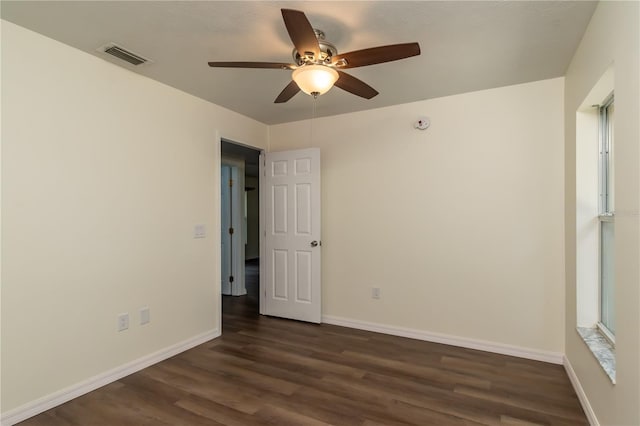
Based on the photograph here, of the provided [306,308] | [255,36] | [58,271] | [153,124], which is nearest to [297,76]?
[255,36]

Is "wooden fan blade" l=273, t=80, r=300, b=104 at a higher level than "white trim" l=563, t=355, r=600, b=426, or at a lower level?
higher

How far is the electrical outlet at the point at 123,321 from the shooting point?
8.62ft

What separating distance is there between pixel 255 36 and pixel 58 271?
2.08 m

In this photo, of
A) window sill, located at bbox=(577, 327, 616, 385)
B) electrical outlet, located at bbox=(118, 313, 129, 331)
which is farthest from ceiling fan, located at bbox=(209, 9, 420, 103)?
electrical outlet, located at bbox=(118, 313, 129, 331)

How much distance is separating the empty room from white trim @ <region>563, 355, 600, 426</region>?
0.03 metres

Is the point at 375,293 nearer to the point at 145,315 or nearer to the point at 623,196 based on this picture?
the point at 145,315

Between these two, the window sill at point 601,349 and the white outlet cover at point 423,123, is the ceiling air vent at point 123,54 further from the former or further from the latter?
the window sill at point 601,349

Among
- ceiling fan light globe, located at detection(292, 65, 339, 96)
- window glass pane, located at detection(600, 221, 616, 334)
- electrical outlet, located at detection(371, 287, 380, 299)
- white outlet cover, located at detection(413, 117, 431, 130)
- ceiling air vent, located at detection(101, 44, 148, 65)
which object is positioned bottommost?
electrical outlet, located at detection(371, 287, 380, 299)

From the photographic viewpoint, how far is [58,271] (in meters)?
2.26

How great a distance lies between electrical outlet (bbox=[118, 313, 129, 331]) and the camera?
2.63m

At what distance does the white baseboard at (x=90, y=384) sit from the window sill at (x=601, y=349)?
10.4 feet

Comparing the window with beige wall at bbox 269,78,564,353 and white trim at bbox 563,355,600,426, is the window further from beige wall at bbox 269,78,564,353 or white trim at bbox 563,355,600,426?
beige wall at bbox 269,78,564,353

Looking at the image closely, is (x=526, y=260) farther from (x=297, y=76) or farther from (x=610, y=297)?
(x=297, y=76)

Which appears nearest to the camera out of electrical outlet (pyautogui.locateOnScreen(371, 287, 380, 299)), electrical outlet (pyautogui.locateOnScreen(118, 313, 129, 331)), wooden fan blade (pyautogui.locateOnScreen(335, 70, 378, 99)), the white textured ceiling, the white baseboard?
the white textured ceiling
